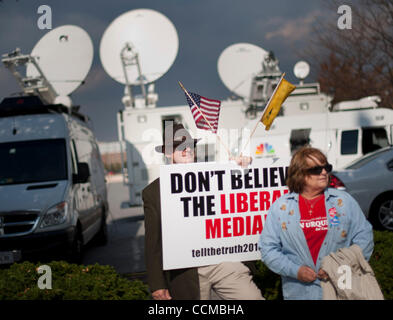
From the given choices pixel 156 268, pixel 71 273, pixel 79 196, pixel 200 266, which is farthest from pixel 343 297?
pixel 79 196

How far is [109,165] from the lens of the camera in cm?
3869

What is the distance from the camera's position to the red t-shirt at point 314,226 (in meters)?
2.44

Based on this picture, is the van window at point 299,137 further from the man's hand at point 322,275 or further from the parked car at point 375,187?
the man's hand at point 322,275

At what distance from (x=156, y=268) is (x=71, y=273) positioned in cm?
90

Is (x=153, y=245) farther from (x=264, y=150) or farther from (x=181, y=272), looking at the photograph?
(x=264, y=150)

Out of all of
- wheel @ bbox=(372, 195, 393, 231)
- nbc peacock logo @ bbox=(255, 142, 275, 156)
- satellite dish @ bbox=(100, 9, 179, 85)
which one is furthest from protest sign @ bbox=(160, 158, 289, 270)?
nbc peacock logo @ bbox=(255, 142, 275, 156)

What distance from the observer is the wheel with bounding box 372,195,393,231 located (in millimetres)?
8133

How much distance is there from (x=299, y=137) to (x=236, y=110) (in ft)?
7.18

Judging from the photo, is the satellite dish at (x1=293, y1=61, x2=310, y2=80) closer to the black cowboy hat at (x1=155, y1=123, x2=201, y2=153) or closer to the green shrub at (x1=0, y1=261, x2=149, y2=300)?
the black cowboy hat at (x1=155, y1=123, x2=201, y2=153)

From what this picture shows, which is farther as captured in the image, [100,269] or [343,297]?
[100,269]

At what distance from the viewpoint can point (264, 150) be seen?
1179 centimetres

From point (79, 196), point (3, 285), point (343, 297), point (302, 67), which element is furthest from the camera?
point (302, 67)
